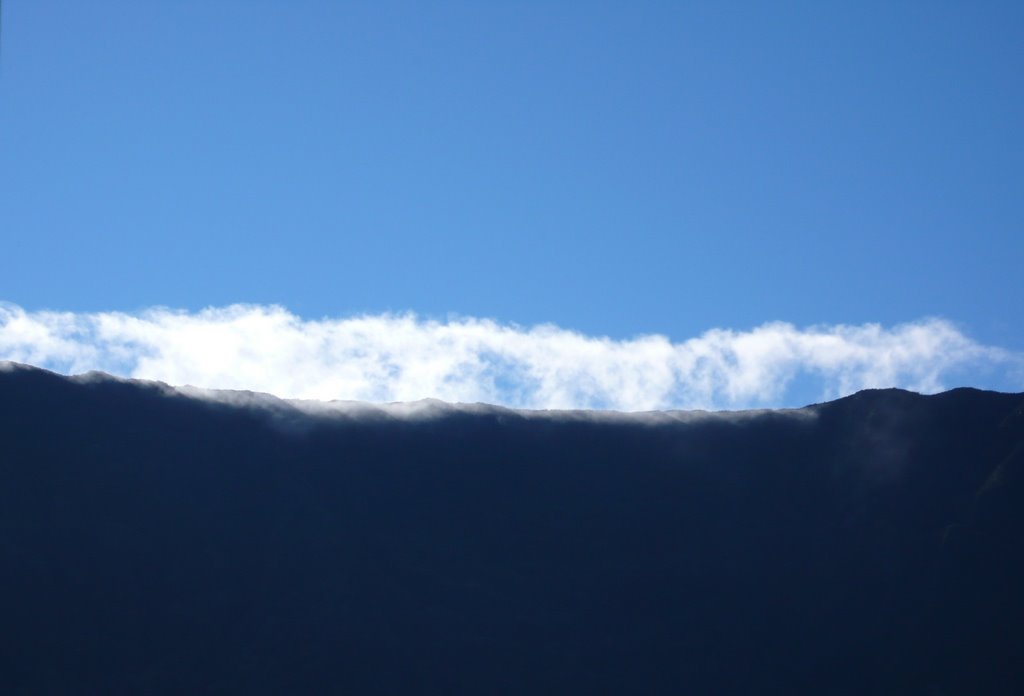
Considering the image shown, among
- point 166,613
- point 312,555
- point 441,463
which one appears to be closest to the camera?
point 166,613

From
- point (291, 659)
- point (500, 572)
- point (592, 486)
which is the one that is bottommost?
point (291, 659)

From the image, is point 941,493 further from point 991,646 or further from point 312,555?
point 312,555

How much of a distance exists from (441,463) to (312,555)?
2479 millimetres

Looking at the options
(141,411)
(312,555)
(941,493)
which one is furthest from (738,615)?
(141,411)

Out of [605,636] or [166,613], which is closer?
[166,613]

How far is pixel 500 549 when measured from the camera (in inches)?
647

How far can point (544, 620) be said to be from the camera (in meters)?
15.8

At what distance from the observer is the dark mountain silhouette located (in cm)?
1449

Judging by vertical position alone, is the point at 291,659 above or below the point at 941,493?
below

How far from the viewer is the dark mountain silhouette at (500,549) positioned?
14492 millimetres

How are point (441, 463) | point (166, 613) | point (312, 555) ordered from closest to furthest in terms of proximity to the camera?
point (166, 613), point (312, 555), point (441, 463)

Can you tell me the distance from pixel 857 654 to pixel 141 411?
10.8 m

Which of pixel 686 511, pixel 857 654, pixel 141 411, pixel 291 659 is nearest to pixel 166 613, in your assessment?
pixel 291 659

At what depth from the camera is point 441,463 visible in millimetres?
17141
